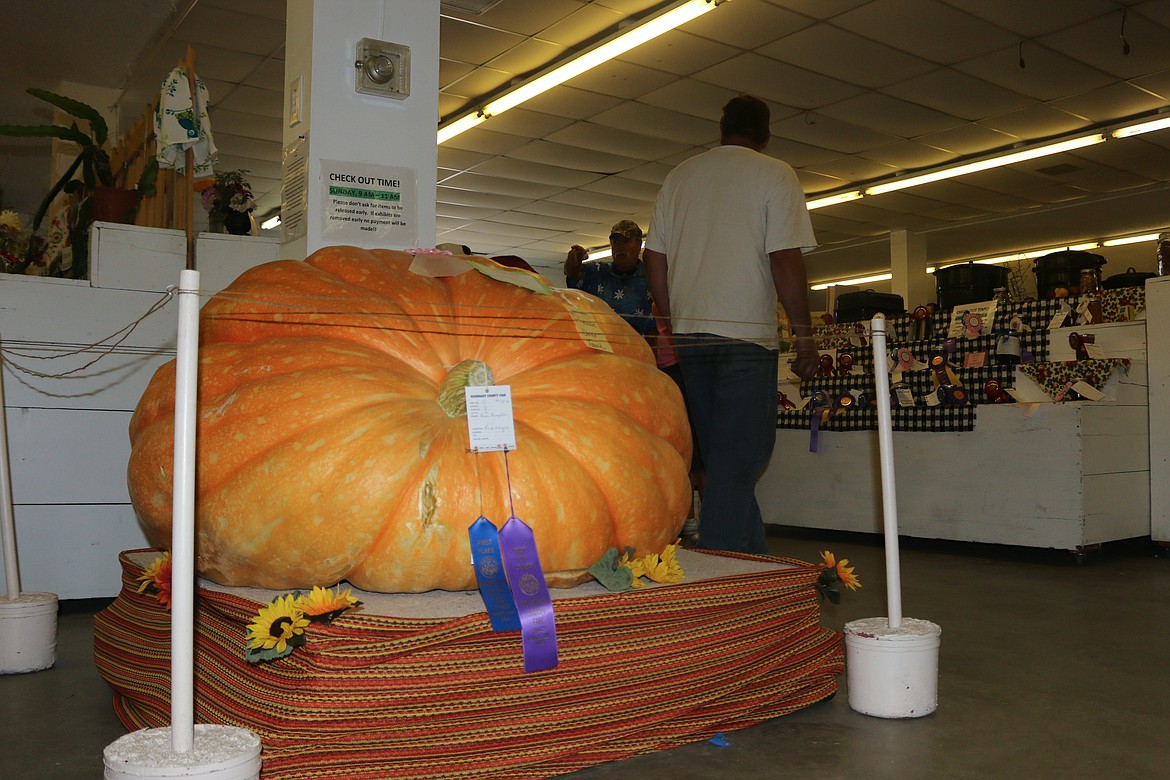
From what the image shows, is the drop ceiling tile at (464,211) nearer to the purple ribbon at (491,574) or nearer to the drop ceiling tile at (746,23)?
the drop ceiling tile at (746,23)

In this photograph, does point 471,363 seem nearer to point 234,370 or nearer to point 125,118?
point 234,370

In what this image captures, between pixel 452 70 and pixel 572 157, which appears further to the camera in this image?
pixel 572 157

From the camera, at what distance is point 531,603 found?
1.37m

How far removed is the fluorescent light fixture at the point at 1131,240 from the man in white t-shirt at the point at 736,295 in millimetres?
12189

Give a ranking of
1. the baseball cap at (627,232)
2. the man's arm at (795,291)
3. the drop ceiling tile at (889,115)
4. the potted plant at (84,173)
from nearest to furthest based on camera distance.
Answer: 1. the man's arm at (795,291)
2. the potted plant at (84,173)
3. the baseball cap at (627,232)
4. the drop ceiling tile at (889,115)

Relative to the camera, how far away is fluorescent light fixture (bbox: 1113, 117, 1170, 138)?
7.94 metres

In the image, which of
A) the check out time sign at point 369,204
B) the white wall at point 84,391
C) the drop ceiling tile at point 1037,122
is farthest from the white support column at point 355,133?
the drop ceiling tile at point 1037,122

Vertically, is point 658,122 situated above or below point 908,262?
above

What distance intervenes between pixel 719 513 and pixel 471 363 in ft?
3.48

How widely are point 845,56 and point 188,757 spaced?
21.5 ft

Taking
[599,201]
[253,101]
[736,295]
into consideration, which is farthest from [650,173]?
[736,295]

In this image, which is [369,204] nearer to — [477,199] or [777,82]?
[777,82]

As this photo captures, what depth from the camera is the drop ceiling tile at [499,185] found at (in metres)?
9.86

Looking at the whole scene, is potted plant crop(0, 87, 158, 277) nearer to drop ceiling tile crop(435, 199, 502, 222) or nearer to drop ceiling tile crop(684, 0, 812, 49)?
drop ceiling tile crop(684, 0, 812, 49)
